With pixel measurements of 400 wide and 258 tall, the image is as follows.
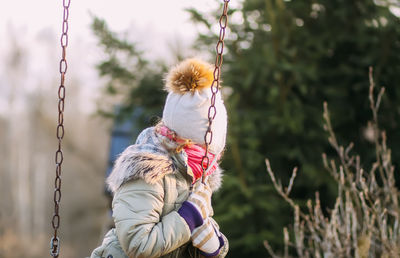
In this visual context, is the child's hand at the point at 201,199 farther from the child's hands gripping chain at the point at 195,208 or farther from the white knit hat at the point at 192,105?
the white knit hat at the point at 192,105

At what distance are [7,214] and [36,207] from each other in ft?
5.59

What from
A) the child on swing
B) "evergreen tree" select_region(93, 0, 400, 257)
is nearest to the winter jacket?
the child on swing

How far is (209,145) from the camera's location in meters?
2.14

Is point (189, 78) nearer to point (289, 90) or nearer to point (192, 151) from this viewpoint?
point (192, 151)

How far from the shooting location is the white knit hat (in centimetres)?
212

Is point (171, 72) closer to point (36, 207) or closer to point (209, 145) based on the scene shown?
point (209, 145)

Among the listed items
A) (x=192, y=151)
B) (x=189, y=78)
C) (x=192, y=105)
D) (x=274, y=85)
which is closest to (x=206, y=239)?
(x=192, y=151)

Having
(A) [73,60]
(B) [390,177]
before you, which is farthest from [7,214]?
(B) [390,177]

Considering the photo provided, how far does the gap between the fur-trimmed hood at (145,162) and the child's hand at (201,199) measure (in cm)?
11

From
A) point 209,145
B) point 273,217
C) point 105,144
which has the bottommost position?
point 105,144

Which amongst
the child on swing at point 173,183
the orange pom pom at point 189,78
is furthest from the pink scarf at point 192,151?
the orange pom pom at point 189,78

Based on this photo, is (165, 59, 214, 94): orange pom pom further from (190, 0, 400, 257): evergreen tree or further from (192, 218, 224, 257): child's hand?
(190, 0, 400, 257): evergreen tree

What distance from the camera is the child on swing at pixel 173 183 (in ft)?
6.33

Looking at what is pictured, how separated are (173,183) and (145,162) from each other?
15cm
